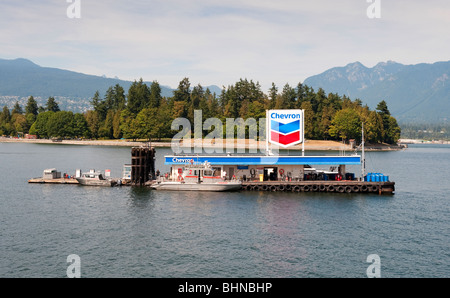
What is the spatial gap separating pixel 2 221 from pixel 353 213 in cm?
4220

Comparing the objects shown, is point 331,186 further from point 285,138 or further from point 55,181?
point 55,181

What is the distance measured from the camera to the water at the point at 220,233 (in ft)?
112

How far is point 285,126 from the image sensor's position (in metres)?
69.2

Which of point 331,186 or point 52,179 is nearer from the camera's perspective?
point 331,186

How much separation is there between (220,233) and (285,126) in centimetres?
3062

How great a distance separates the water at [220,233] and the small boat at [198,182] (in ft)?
6.69

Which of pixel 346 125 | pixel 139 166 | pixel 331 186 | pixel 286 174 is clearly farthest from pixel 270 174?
pixel 346 125

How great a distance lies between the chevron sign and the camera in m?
69.1

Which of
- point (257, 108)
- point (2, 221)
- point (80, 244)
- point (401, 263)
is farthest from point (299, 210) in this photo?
point (257, 108)

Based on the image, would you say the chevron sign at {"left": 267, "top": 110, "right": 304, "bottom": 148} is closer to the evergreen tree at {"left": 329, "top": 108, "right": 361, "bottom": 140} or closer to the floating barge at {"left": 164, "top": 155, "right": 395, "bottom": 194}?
the floating barge at {"left": 164, "top": 155, "right": 395, "bottom": 194}

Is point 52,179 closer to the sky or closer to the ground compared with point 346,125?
closer to the ground

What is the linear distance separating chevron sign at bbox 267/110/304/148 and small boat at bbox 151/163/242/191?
10.1 metres

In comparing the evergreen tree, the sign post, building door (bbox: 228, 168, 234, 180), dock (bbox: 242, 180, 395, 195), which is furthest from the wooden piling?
the evergreen tree
